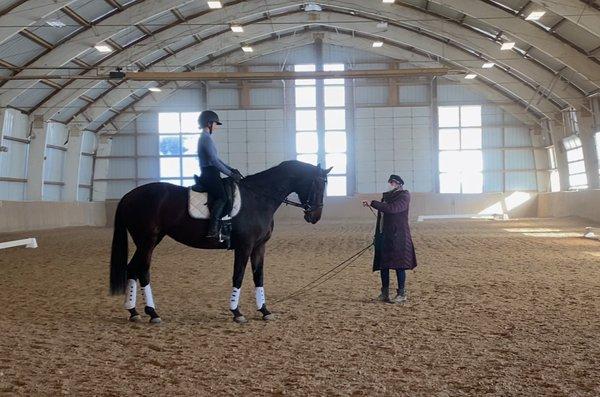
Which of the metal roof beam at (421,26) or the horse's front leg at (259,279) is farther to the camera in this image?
the metal roof beam at (421,26)

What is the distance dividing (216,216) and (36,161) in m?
26.7

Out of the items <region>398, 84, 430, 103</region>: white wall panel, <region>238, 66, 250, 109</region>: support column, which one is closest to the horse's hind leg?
<region>238, 66, 250, 109</region>: support column

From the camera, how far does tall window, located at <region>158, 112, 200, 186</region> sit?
1465 inches

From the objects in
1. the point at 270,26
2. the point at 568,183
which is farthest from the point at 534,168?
the point at 270,26

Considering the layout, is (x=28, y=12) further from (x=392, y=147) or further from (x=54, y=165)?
(x=392, y=147)

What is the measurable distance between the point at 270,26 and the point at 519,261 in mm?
22813

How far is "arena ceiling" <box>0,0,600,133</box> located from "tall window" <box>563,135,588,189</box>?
2.00 m

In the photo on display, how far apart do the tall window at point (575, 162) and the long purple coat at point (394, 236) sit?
89.3 feet

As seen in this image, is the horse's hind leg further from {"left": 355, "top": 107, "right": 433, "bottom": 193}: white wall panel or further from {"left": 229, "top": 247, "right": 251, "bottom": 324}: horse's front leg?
{"left": 355, "top": 107, "right": 433, "bottom": 193}: white wall panel

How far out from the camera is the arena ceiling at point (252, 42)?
24.6 meters

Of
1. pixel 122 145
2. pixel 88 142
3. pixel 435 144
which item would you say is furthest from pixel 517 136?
pixel 88 142

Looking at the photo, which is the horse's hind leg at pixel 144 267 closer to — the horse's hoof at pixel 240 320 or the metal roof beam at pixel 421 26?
the horse's hoof at pixel 240 320

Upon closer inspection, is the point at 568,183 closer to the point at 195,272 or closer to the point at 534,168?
the point at 534,168

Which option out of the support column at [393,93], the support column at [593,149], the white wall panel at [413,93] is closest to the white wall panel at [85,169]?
the support column at [393,93]
